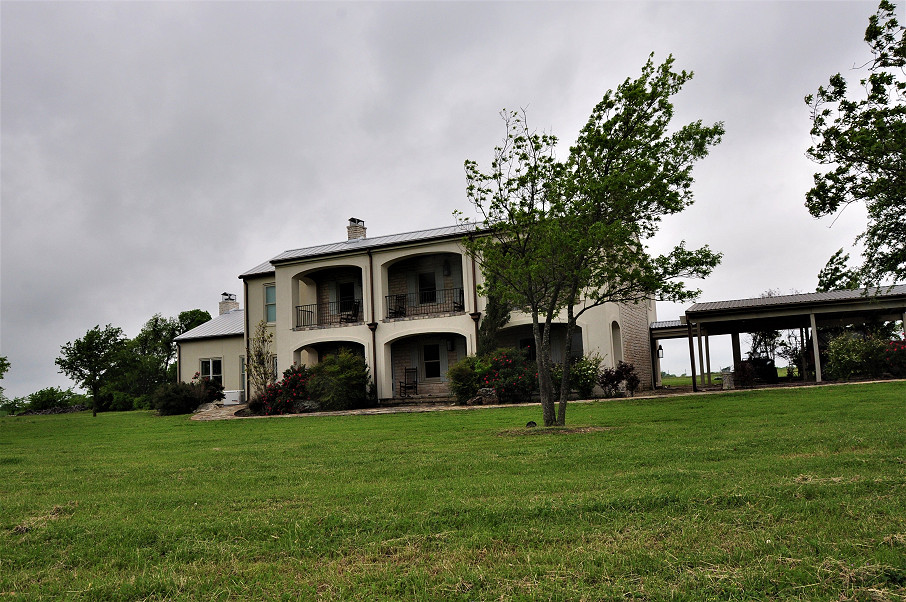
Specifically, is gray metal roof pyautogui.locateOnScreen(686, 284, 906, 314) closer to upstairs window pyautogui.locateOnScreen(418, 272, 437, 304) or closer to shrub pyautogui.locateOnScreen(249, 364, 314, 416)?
upstairs window pyautogui.locateOnScreen(418, 272, 437, 304)

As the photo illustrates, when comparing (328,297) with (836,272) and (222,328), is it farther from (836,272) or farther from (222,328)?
(836,272)

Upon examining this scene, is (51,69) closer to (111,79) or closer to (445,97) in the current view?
(111,79)

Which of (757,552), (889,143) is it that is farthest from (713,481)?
(889,143)

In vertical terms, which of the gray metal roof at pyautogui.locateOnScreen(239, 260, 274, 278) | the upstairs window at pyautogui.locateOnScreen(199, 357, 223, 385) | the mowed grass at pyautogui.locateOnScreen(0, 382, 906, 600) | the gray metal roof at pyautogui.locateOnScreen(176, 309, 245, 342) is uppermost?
the gray metal roof at pyautogui.locateOnScreen(239, 260, 274, 278)

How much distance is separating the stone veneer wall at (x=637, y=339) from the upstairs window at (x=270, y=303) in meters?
14.8

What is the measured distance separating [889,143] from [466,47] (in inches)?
375

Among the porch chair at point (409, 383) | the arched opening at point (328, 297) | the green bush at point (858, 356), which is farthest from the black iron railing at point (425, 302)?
the green bush at point (858, 356)

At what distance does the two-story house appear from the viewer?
24.0 meters

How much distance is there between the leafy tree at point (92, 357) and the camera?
28375mm

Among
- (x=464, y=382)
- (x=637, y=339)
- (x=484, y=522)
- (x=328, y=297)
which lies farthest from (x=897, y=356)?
(x=328, y=297)

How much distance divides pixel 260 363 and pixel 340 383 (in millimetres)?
4563

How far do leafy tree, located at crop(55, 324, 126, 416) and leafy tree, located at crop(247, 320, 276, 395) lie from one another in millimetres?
6780

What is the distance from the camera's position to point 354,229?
3038 centimetres

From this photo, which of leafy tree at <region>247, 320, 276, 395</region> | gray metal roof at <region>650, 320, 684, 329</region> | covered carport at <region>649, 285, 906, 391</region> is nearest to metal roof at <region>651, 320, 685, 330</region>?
gray metal roof at <region>650, 320, 684, 329</region>
